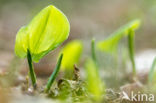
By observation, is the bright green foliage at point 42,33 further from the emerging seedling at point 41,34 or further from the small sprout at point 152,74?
the small sprout at point 152,74

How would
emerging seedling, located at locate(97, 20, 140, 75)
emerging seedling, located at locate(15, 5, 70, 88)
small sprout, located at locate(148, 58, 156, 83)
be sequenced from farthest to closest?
emerging seedling, located at locate(97, 20, 140, 75) < small sprout, located at locate(148, 58, 156, 83) < emerging seedling, located at locate(15, 5, 70, 88)

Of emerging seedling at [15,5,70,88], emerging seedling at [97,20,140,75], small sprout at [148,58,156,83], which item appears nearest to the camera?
emerging seedling at [15,5,70,88]

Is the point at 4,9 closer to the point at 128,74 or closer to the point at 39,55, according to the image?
the point at 128,74

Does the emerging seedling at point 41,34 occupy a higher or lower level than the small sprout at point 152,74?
higher

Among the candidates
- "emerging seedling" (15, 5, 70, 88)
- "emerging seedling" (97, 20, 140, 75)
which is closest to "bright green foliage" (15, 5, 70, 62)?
"emerging seedling" (15, 5, 70, 88)

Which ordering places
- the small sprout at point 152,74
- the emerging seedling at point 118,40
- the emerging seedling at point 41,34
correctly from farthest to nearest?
1. the emerging seedling at point 118,40
2. the small sprout at point 152,74
3. the emerging seedling at point 41,34

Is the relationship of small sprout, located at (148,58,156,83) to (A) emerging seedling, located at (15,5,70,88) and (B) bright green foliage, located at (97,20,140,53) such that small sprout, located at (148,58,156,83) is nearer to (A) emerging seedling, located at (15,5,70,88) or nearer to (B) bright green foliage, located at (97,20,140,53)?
(B) bright green foliage, located at (97,20,140,53)

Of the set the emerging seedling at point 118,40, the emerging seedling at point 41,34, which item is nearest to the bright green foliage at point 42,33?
the emerging seedling at point 41,34

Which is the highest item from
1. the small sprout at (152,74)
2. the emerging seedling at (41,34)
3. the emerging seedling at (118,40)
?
the emerging seedling at (118,40)
